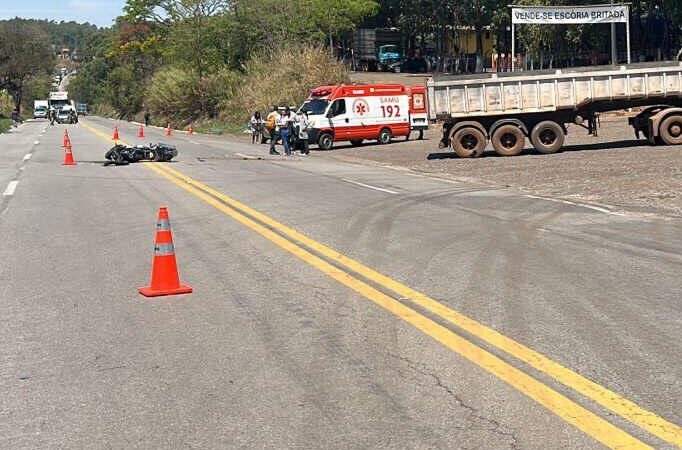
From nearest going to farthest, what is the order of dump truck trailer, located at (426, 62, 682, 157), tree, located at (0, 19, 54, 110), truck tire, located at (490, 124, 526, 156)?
dump truck trailer, located at (426, 62, 682, 157) → truck tire, located at (490, 124, 526, 156) → tree, located at (0, 19, 54, 110)

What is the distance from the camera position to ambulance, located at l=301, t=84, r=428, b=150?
3744 cm

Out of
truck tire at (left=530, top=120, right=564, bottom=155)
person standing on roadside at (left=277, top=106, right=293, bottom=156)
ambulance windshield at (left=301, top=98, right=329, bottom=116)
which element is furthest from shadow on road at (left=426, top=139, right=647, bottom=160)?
ambulance windshield at (left=301, top=98, right=329, bottom=116)

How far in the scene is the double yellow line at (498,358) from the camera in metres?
5.08

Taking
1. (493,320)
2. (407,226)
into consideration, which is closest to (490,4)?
(407,226)

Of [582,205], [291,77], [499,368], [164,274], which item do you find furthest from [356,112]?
[499,368]

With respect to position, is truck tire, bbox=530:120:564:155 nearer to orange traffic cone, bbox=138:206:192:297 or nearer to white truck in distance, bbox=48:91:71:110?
orange traffic cone, bbox=138:206:192:297

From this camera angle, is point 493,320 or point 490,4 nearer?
point 493,320

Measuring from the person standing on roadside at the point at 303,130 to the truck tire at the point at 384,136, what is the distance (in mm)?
3564

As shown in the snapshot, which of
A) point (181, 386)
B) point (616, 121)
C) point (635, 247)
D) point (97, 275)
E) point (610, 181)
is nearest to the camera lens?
point (181, 386)

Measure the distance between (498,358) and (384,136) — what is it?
109 ft

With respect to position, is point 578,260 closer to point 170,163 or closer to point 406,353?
point 406,353

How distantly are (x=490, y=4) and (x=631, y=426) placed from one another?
238 ft

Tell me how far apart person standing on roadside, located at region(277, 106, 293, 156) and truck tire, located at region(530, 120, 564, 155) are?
387 inches

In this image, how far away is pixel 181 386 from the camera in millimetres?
5992
